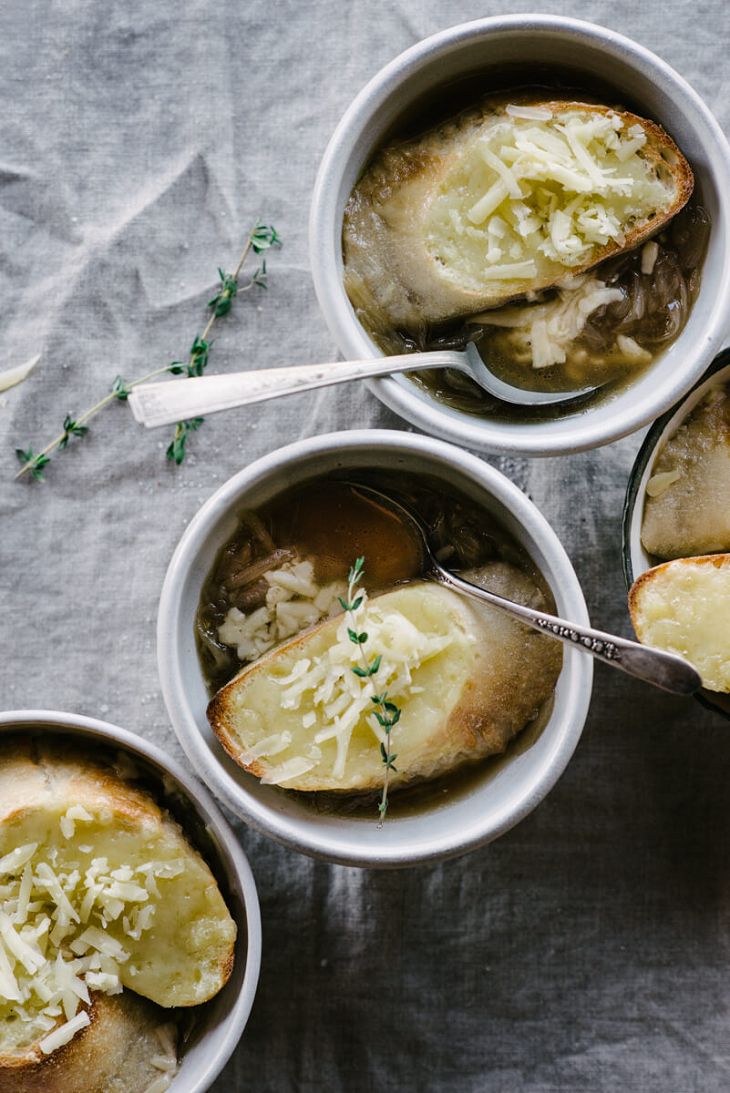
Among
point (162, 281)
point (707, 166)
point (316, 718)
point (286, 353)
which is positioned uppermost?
point (707, 166)

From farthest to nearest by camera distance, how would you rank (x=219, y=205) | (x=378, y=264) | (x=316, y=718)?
(x=219, y=205)
(x=378, y=264)
(x=316, y=718)

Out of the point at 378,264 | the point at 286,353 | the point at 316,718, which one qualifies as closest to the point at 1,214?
the point at 286,353

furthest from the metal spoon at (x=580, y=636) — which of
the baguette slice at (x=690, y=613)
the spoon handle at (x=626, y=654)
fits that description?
the baguette slice at (x=690, y=613)

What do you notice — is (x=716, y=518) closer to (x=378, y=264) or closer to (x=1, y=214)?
(x=378, y=264)

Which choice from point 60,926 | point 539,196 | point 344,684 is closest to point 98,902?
point 60,926

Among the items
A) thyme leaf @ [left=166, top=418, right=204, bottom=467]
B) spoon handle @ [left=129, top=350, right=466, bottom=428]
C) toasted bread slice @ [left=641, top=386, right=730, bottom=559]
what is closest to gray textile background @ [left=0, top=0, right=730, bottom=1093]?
thyme leaf @ [left=166, top=418, right=204, bottom=467]

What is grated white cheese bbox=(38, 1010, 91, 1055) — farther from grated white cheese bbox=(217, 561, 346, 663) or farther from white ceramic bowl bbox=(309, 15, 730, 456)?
white ceramic bowl bbox=(309, 15, 730, 456)

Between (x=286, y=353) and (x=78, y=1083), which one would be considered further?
(x=286, y=353)
